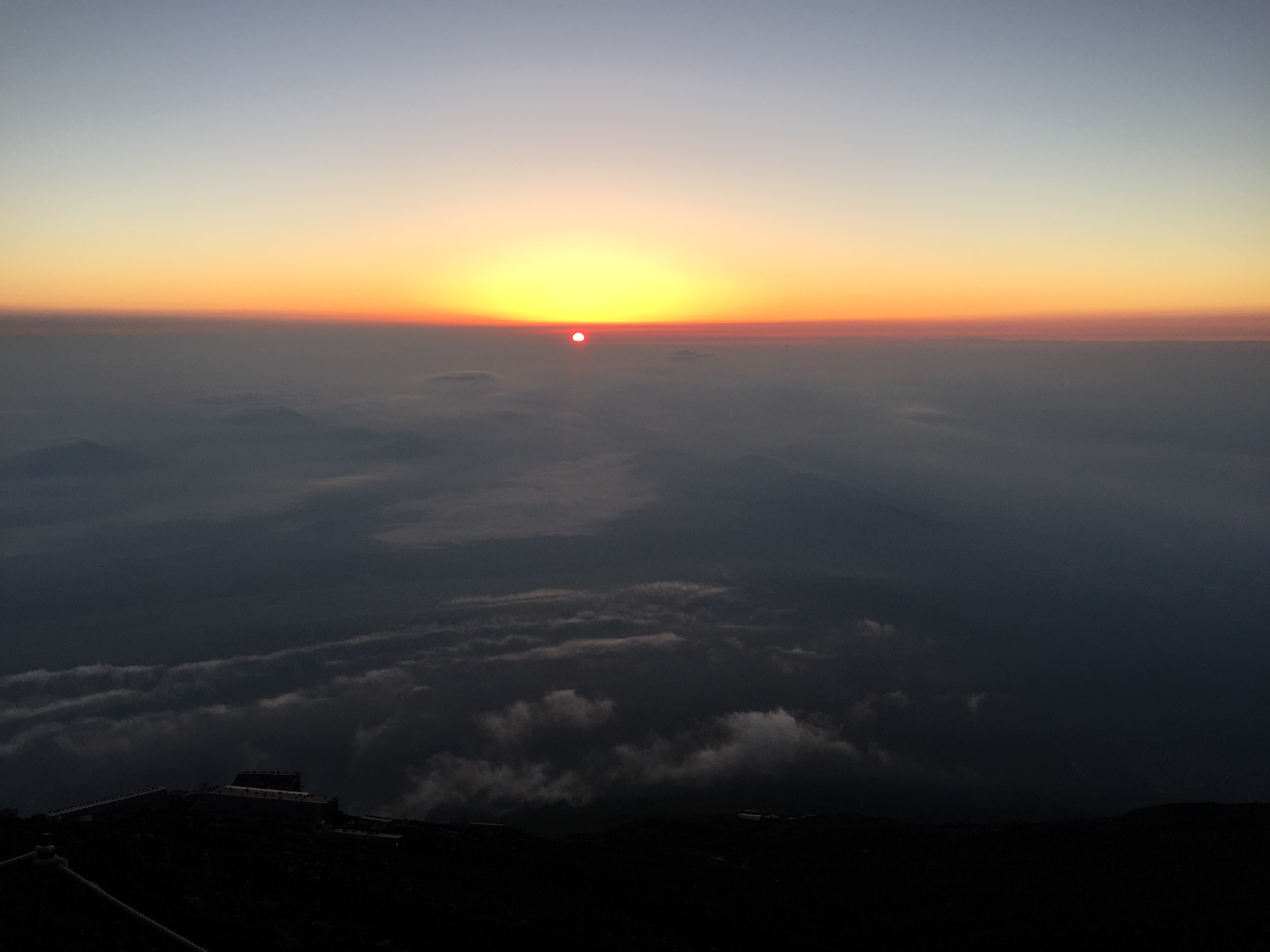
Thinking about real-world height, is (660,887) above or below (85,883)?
below

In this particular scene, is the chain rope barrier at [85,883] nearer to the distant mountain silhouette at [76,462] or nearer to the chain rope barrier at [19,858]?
the chain rope barrier at [19,858]

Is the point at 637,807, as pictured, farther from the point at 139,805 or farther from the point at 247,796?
the point at 139,805

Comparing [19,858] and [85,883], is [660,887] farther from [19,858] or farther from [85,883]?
[19,858]

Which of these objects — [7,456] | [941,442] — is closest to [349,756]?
[7,456]

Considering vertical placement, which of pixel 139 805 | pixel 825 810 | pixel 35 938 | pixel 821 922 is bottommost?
pixel 825 810

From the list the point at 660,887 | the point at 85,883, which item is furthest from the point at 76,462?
the point at 85,883
